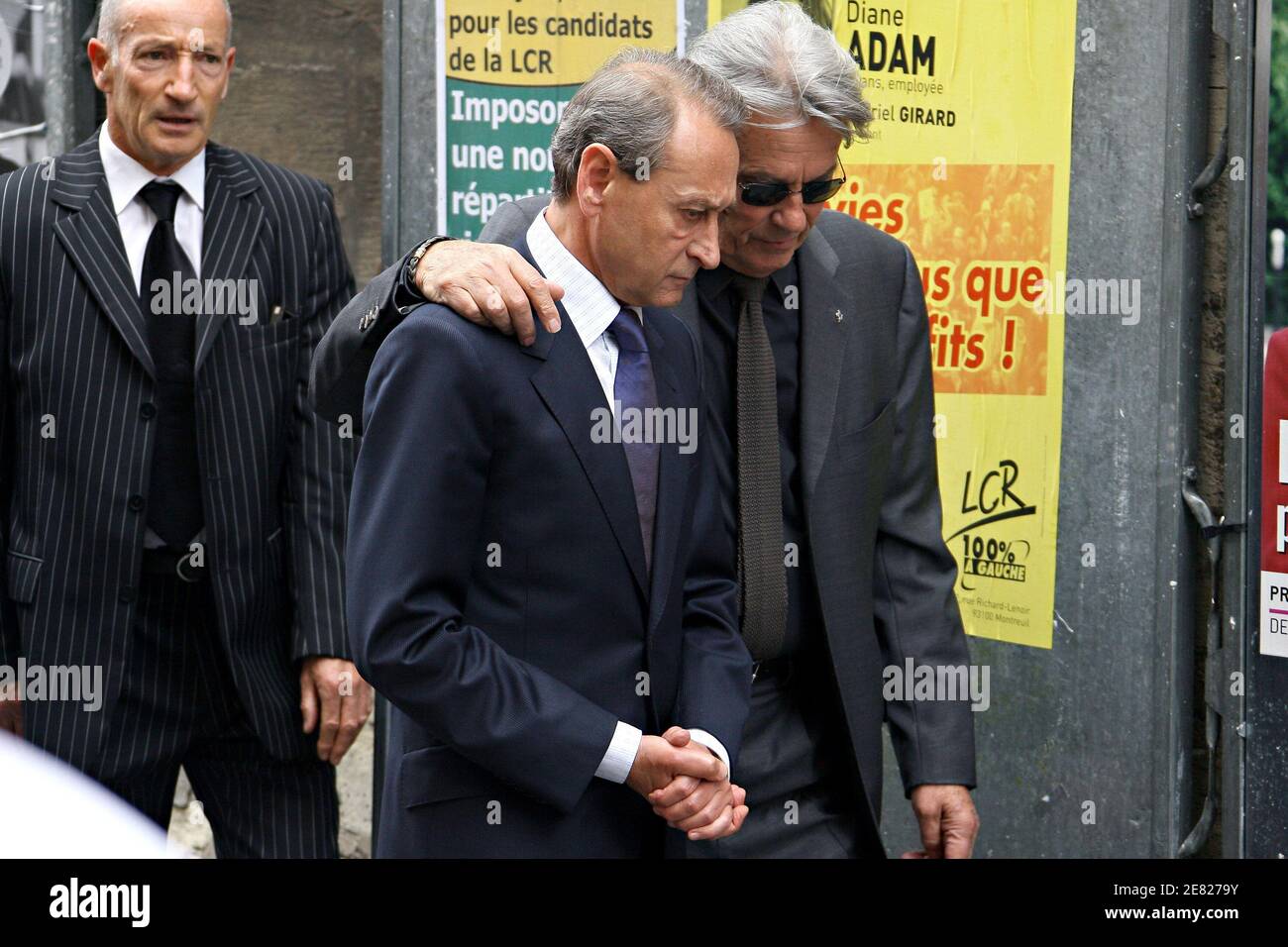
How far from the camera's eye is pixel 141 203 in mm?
3848

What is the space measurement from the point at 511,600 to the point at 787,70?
3.46 feet

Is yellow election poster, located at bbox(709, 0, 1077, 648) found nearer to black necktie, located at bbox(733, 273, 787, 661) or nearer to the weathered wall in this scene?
the weathered wall

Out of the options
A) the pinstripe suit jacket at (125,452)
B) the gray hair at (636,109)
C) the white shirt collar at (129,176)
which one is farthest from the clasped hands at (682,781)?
the white shirt collar at (129,176)

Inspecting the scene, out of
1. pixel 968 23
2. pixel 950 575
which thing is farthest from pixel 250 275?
pixel 968 23

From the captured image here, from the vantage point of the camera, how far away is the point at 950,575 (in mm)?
3414

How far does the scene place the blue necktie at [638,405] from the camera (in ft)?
9.11

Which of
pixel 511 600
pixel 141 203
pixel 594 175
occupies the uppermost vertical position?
pixel 141 203

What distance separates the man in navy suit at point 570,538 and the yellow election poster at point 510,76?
1658 millimetres

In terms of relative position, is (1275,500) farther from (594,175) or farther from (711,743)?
(594,175)

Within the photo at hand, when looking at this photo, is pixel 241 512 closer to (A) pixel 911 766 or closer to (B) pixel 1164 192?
(A) pixel 911 766

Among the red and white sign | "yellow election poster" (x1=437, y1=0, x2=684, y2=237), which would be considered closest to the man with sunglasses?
the red and white sign

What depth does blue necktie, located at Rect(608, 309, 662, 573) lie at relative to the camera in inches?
109

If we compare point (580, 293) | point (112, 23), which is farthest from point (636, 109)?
point (112, 23)

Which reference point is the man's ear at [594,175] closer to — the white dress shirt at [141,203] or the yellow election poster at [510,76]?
the white dress shirt at [141,203]
